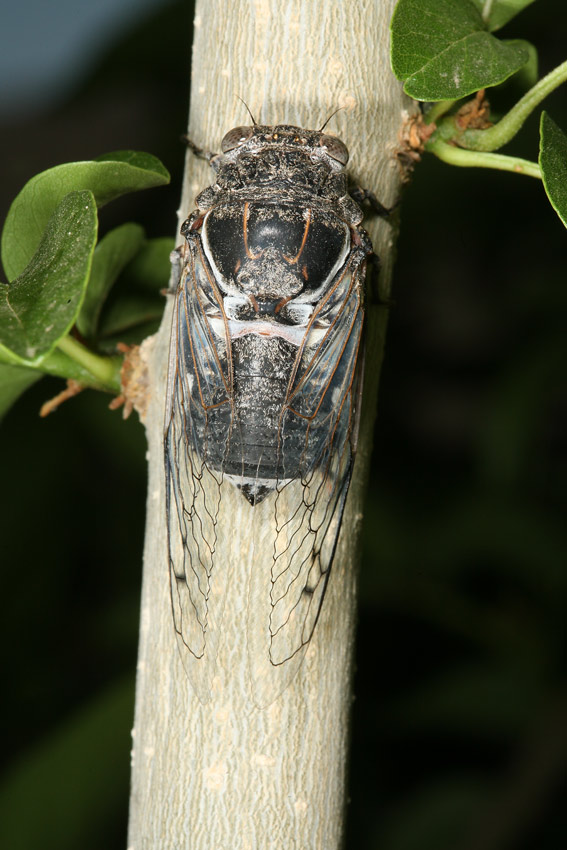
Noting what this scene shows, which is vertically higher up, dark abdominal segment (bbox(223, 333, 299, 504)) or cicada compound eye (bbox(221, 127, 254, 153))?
cicada compound eye (bbox(221, 127, 254, 153))

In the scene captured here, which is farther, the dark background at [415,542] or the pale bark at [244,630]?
the dark background at [415,542]

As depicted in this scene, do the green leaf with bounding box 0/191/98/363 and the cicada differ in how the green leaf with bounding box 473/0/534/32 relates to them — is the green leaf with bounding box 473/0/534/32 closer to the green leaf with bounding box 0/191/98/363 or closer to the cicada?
the cicada

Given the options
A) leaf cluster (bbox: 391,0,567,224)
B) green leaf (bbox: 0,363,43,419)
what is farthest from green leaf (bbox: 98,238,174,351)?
leaf cluster (bbox: 391,0,567,224)

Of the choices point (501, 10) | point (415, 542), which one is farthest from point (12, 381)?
point (415, 542)

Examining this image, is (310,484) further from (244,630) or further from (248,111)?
(248,111)

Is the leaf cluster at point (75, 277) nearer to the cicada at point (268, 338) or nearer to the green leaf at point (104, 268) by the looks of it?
the green leaf at point (104, 268)

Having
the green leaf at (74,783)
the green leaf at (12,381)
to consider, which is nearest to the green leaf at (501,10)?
the green leaf at (12,381)

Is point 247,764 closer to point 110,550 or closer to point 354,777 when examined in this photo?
point 354,777

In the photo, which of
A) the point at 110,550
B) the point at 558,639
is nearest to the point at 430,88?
the point at 558,639
